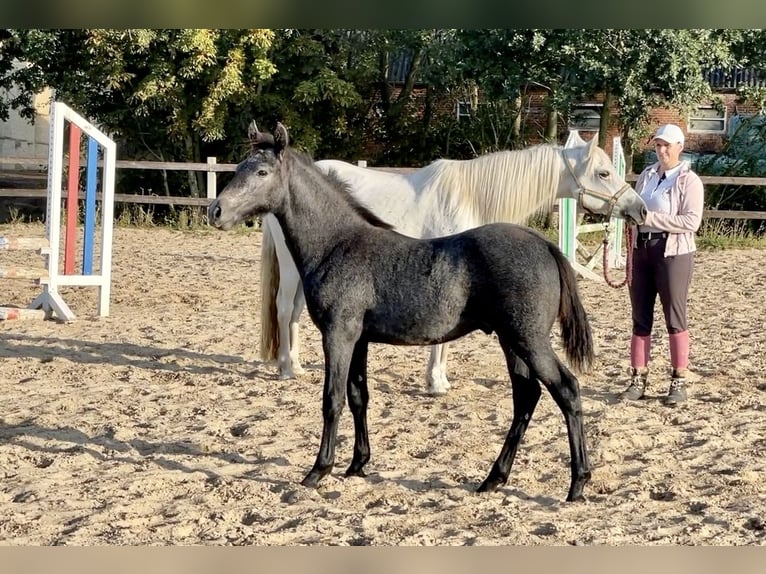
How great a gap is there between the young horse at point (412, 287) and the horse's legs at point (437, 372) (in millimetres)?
1809

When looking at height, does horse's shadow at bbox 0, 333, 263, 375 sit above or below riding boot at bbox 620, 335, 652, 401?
below

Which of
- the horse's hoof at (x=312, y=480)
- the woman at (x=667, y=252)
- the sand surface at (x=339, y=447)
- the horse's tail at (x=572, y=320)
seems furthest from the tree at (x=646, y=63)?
the horse's hoof at (x=312, y=480)

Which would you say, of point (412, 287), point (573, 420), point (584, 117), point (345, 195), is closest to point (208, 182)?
point (584, 117)

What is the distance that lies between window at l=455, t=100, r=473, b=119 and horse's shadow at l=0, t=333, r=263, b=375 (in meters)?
16.7

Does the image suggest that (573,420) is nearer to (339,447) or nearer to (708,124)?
(339,447)

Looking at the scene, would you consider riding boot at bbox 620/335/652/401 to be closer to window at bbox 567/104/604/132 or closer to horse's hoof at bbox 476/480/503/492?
horse's hoof at bbox 476/480/503/492

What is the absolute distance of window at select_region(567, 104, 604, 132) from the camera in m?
21.0

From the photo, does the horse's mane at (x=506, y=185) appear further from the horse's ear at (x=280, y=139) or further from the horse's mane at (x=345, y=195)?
the horse's ear at (x=280, y=139)

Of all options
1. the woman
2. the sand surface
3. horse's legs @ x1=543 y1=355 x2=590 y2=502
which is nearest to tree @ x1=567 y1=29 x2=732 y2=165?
the sand surface

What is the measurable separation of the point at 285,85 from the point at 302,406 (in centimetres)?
1602

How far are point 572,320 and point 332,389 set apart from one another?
1143mm

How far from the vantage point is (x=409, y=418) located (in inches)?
227

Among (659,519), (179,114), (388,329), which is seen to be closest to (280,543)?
(388,329)
